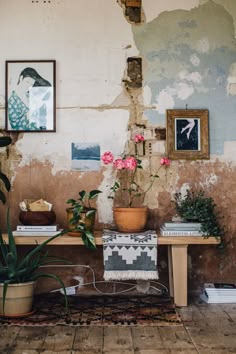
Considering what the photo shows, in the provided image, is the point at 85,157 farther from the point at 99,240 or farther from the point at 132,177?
the point at 99,240

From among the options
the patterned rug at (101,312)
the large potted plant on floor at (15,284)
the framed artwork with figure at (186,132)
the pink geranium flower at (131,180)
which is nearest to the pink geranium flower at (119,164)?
the pink geranium flower at (131,180)

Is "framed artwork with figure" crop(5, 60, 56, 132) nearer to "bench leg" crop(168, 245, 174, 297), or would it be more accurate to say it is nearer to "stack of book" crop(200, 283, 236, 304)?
"bench leg" crop(168, 245, 174, 297)

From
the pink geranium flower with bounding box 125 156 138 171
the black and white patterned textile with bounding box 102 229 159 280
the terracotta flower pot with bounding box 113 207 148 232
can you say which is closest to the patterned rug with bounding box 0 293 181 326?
the black and white patterned textile with bounding box 102 229 159 280

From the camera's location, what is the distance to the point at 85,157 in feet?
13.8

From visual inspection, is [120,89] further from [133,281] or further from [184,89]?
[133,281]

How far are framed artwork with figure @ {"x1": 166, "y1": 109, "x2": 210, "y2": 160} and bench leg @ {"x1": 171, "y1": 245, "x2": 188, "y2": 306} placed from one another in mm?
853

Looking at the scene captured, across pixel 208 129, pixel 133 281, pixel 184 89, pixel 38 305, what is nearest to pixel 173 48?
pixel 184 89

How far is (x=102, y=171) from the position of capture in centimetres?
418

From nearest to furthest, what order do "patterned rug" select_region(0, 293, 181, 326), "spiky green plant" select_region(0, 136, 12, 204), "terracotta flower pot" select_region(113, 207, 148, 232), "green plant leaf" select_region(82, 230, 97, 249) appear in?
"patterned rug" select_region(0, 293, 181, 326) → "green plant leaf" select_region(82, 230, 97, 249) → "terracotta flower pot" select_region(113, 207, 148, 232) → "spiky green plant" select_region(0, 136, 12, 204)

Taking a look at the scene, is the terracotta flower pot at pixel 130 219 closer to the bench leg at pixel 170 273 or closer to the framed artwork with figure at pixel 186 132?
the bench leg at pixel 170 273

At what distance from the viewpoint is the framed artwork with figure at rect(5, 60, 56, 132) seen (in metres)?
4.21

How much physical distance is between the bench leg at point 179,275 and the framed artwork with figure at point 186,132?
0.85m

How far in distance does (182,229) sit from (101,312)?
863 mm

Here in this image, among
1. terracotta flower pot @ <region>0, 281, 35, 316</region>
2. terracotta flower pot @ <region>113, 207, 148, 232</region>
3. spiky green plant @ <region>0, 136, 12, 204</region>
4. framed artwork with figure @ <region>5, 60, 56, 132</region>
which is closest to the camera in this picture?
terracotta flower pot @ <region>0, 281, 35, 316</region>
